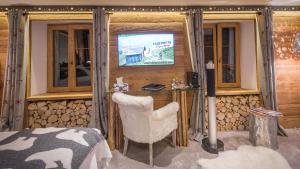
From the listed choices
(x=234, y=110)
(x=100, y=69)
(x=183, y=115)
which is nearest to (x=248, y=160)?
(x=183, y=115)

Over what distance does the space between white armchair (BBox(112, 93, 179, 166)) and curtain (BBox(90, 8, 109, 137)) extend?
641 millimetres

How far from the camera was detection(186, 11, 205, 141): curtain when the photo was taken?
11.4 feet

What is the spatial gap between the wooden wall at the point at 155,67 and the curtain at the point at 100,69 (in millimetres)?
212

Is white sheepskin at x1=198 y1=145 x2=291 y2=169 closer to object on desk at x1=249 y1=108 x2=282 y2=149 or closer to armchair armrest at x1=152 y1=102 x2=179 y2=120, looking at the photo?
object on desk at x1=249 y1=108 x2=282 y2=149

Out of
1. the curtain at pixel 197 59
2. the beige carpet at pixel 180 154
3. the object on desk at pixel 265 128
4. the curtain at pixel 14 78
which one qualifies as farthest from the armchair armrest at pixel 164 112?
the curtain at pixel 14 78

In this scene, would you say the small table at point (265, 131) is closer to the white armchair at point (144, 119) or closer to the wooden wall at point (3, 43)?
the white armchair at point (144, 119)

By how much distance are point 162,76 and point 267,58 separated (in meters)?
1.73

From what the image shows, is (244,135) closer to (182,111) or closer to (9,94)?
(182,111)

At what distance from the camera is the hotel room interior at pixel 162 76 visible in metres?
2.89

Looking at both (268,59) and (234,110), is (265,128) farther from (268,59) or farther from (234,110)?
(268,59)

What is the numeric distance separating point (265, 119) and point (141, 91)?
1.77 m

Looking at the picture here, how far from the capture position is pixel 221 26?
4.07 m

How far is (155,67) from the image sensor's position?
358cm

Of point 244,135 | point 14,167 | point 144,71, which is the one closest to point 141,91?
point 144,71
